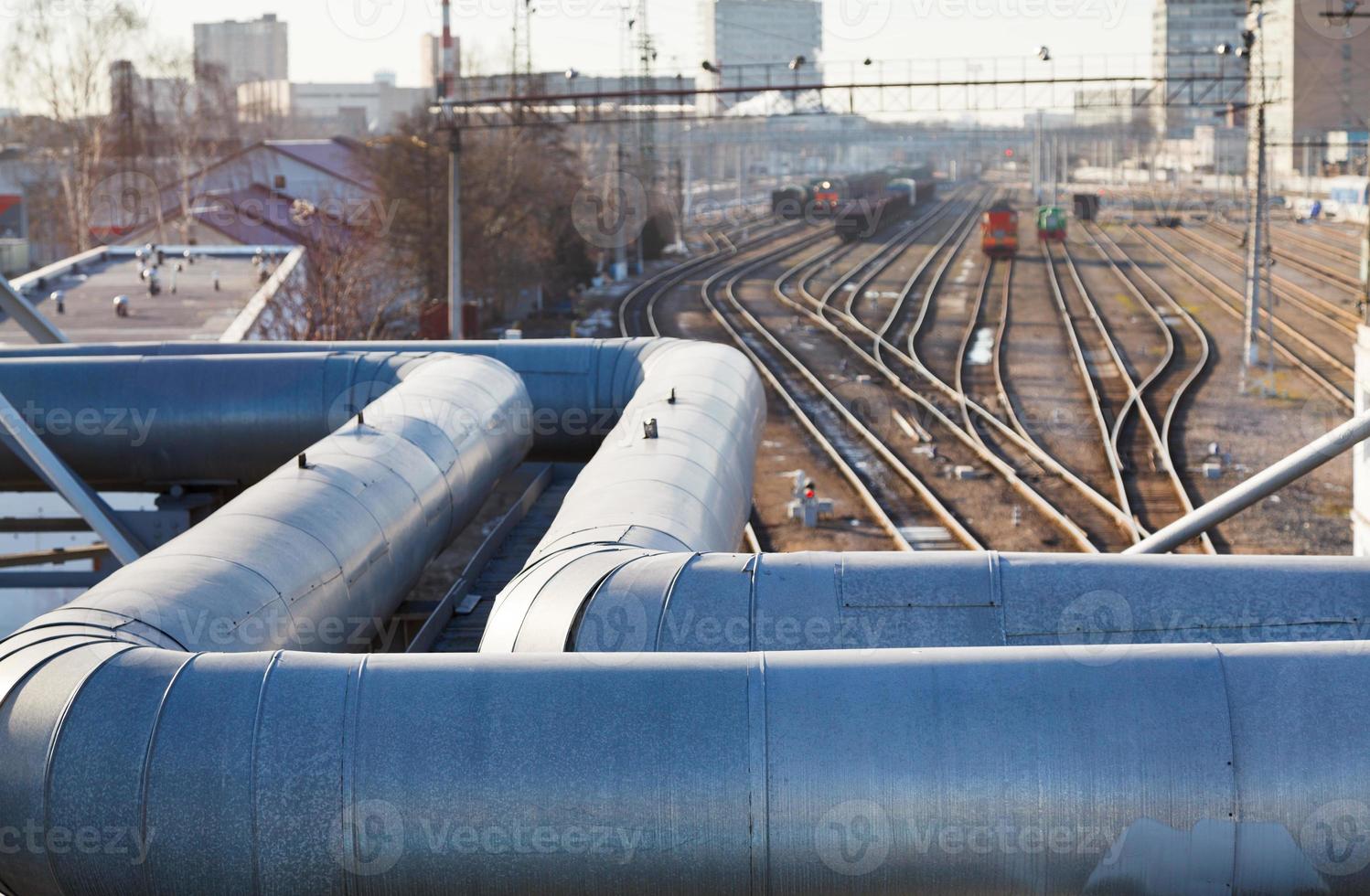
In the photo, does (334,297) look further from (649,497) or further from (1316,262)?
(1316,262)

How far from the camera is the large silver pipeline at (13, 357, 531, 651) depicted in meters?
5.71

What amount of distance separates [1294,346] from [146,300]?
20216mm

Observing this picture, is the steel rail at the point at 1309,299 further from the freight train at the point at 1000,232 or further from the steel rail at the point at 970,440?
the steel rail at the point at 970,440

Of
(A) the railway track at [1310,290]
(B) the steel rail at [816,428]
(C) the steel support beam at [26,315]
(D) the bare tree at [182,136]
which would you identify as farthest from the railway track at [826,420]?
(D) the bare tree at [182,136]

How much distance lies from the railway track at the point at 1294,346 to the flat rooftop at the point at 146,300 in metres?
16.1

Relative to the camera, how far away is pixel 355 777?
14.7ft

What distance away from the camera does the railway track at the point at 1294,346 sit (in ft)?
76.7

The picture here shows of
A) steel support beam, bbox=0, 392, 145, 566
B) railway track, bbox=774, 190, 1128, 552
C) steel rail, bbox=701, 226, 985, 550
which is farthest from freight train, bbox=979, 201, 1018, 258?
steel support beam, bbox=0, 392, 145, 566

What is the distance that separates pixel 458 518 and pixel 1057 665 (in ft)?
17.1

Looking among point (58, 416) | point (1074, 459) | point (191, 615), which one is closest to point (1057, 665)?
point (191, 615)

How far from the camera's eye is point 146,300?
78.9 ft

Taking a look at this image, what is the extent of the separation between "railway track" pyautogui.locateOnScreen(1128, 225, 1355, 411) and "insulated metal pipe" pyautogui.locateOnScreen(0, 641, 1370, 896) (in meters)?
16.5

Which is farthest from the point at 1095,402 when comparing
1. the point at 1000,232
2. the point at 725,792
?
the point at 1000,232

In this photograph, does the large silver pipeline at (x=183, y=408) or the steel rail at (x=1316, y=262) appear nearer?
the large silver pipeline at (x=183, y=408)
